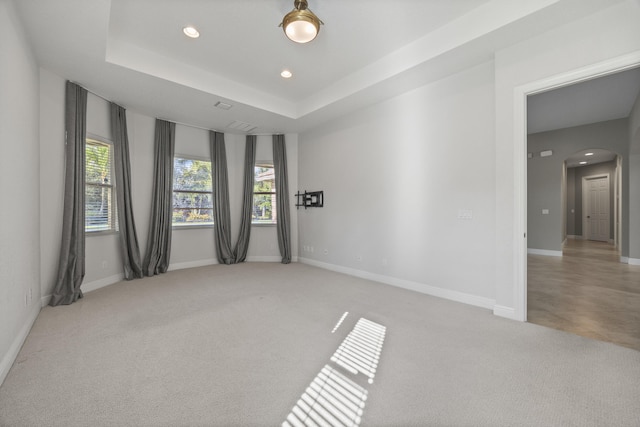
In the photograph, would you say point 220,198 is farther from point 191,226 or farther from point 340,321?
point 340,321

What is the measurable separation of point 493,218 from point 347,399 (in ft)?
8.59

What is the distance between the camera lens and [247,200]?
5.92m

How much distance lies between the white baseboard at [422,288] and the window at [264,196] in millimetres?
1928

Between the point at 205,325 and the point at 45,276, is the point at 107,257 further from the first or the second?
the point at 205,325

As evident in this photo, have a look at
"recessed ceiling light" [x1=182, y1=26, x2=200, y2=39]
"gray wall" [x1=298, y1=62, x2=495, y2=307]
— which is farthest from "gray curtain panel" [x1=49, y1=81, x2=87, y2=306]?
"gray wall" [x1=298, y1=62, x2=495, y2=307]

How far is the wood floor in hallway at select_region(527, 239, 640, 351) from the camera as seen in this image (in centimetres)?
253

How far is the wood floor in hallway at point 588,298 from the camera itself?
2531 millimetres

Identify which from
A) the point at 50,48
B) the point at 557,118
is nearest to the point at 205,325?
the point at 50,48

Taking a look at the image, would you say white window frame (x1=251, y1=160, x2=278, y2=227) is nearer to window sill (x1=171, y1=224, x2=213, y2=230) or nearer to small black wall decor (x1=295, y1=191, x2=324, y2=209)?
small black wall decor (x1=295, y1=191, x2=324, y2=209)

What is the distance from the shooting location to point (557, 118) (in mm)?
5793

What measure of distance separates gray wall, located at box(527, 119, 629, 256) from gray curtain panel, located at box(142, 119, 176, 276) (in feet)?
28.6

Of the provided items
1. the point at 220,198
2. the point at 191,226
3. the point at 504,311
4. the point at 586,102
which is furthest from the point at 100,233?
the point at 586,102

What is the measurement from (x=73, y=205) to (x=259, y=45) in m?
3.15

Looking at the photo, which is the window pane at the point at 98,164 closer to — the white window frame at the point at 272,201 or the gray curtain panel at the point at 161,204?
the gray curtain panel at the point at 161,204
